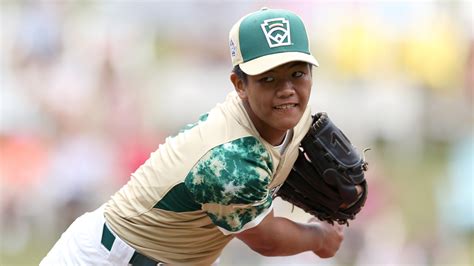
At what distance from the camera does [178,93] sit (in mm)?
9703

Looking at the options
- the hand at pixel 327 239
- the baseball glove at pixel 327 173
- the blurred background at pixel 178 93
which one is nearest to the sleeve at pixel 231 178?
the baseball glove at pixel 327 173

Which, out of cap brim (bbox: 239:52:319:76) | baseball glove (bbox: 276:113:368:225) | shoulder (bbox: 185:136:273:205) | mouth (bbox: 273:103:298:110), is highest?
cap brim (bbox: 239:52:319:76)

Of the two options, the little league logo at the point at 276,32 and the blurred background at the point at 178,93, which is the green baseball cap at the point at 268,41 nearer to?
the little league logo at the point at 276,32

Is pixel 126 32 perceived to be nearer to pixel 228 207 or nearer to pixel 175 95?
pixel 175 95

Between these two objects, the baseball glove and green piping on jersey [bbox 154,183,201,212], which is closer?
green piping on jersey [bbox 154,183,201,212]

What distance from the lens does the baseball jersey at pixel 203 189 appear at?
10.00 feet

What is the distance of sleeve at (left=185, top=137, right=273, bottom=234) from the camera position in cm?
302

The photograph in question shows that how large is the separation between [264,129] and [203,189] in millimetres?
292

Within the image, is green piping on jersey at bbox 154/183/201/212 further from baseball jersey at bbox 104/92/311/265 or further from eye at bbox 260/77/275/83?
eye at bbox 260/77/275/83

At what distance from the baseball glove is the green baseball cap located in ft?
1.53

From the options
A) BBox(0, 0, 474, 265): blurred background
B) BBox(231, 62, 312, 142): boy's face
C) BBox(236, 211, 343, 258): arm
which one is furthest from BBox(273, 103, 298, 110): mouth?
BBox(0, 0, 474, 265): blurred background

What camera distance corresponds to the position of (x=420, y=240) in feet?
27.9

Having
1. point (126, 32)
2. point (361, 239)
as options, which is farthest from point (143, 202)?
point (126, 32)

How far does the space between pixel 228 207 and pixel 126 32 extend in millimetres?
6517
